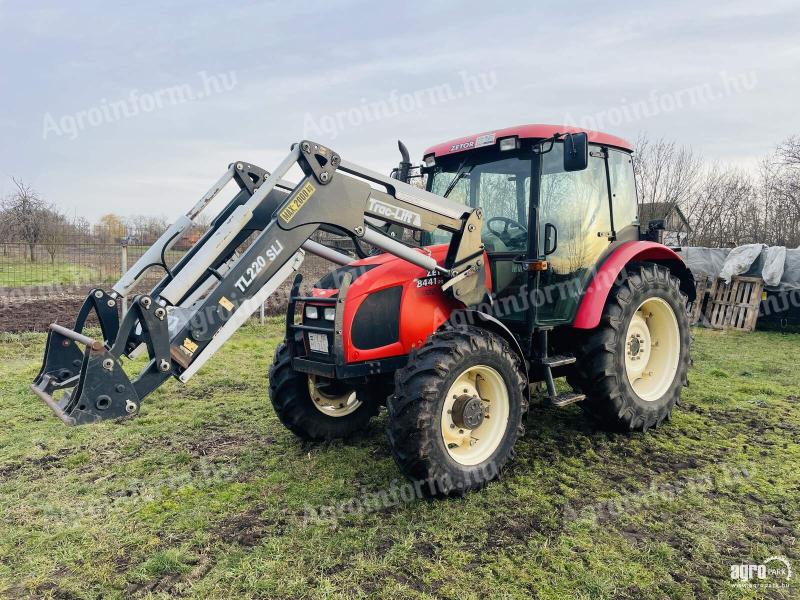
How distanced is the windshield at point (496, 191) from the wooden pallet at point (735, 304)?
818 cm

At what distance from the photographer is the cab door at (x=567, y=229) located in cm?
407

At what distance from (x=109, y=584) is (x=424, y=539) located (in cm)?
153

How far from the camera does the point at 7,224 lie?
607 inches

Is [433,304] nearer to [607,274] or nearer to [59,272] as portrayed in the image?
[607,274]

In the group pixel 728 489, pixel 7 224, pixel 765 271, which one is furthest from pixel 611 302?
pixel 7 224

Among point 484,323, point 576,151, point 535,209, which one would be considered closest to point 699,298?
point 535,209

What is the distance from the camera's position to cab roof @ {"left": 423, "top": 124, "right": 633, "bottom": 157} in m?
3.97

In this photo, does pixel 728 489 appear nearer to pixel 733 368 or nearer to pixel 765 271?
pixel 733 368

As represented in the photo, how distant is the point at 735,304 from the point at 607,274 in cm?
785

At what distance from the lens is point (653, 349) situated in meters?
4.84

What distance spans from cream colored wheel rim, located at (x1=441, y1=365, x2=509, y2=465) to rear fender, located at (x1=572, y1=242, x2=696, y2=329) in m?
0.98

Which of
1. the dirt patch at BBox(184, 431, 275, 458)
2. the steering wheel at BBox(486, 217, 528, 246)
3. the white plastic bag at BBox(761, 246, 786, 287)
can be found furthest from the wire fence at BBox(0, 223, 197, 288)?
the white plastic bag at BBox(761, 246, 786, 287)

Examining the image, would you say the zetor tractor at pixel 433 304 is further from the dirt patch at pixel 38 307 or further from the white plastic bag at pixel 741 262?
the white plastic bag at pixel 741 262

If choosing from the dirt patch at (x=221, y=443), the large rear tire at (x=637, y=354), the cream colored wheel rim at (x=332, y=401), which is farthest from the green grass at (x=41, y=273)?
the large rear tire at (x=637, y=354)
